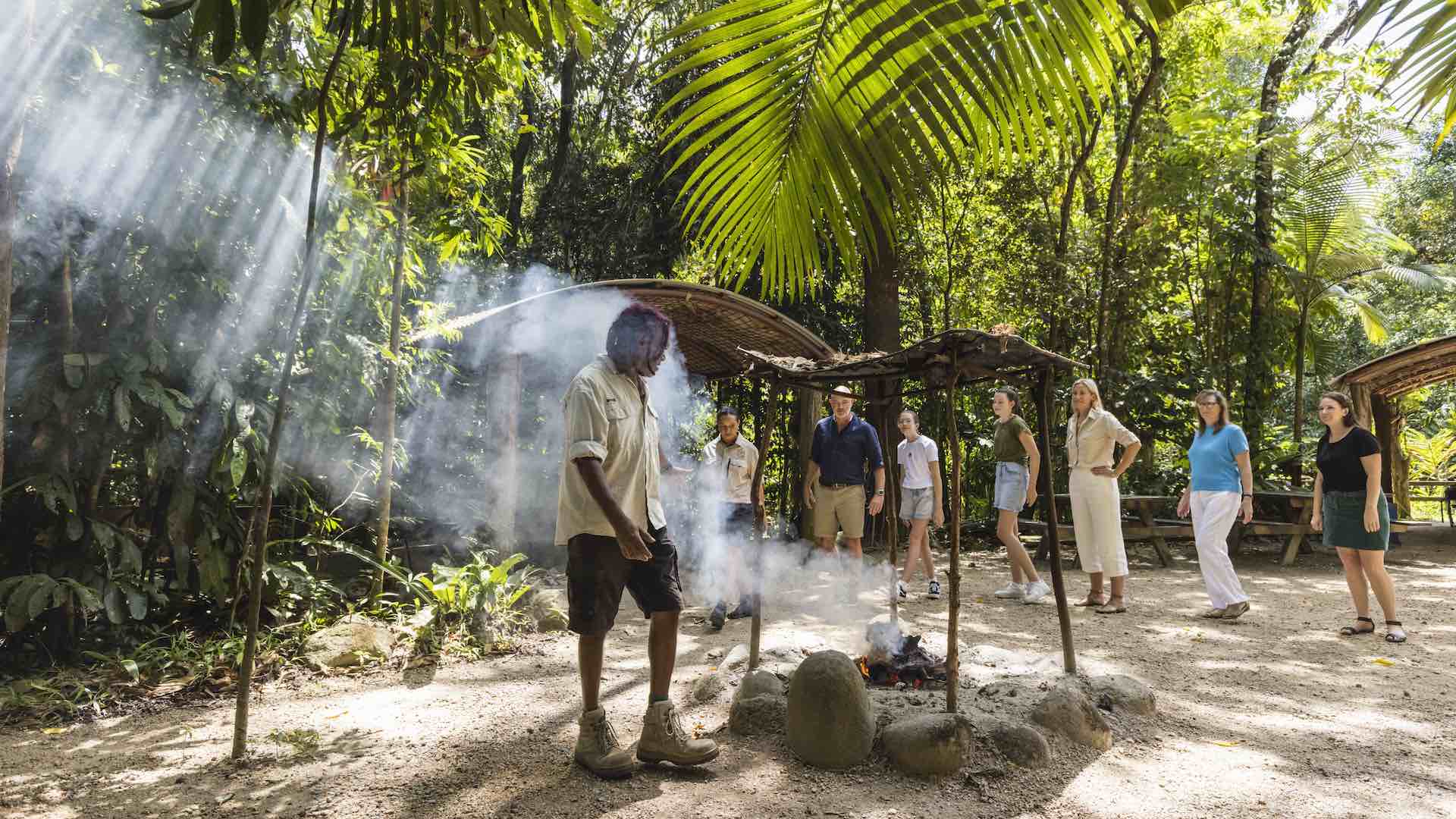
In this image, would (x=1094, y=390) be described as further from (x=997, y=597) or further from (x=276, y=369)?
(x=276, y=369)

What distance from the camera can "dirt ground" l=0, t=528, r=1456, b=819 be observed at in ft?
11.3

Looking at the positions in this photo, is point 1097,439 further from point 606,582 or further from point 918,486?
point 606,582

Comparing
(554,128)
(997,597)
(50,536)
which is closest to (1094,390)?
(997,597)

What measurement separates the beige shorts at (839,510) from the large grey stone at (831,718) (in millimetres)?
3518

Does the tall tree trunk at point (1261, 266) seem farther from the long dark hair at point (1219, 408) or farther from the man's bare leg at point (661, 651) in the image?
the man's bare leg at point (661, 651)

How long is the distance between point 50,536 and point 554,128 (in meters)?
11.9

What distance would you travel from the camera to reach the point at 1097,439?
22.5 feet

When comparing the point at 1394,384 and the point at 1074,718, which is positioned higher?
the point at 1394,384

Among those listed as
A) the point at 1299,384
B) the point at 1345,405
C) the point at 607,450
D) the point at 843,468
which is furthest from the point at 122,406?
the point at 1299,384

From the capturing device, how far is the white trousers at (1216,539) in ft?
21.5

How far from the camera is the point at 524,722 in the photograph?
181 inches

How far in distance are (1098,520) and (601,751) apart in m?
5.01

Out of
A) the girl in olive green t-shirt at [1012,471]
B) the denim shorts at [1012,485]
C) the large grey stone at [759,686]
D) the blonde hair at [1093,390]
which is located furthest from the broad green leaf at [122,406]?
the blonde hair at [1093,390]

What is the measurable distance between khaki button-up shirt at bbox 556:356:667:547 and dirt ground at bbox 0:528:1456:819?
3.81 ft
